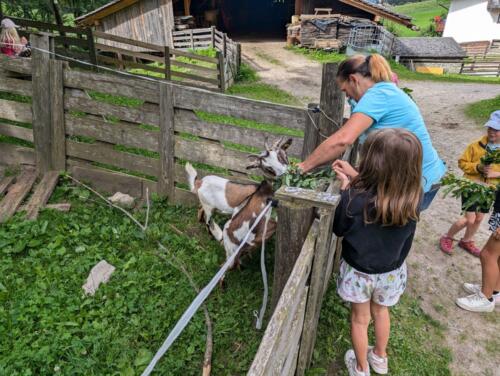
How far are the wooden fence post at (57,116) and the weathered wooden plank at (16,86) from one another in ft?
1.28

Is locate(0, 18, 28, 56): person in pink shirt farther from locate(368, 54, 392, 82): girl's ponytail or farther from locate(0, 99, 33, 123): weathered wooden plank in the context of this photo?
locate(368, 54, 392, 82): girl's ponytail

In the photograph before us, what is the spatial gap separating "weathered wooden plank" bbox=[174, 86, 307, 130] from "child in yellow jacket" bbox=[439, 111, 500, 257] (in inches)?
73.2

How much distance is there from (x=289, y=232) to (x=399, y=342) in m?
1.98

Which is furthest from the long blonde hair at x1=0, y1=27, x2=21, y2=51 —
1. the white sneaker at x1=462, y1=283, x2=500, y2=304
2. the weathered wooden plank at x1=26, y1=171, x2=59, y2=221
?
the white sneaker at x1=462, y1=283, x2=500, y2=304

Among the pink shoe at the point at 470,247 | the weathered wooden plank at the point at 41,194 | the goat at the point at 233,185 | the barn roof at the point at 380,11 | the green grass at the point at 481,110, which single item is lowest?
the pink shoe at the point at 470,247

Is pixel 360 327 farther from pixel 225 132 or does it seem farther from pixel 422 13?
pixel 422 13

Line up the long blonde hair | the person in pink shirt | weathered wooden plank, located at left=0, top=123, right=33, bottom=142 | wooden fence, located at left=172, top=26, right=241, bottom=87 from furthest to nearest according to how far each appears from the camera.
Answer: wooden fence, located at left=172, top=26, right=241, bottom=87
the long blonde hair
the person in pink shirt
weathered wooden plank, located at left=0, top=123, right=33, bottom=142

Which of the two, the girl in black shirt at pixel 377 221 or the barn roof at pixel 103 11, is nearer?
the girl in black shirt at pixel 377 221

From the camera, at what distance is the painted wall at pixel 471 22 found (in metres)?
38.3

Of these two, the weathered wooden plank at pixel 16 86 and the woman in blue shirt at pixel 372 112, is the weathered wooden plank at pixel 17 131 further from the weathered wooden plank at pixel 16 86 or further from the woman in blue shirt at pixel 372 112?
the woman in blue shirt at pixel 372 112

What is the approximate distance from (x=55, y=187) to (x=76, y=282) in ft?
6.91

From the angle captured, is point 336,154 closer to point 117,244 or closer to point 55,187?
point 117,244

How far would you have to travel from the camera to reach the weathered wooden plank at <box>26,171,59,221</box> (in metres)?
4.75

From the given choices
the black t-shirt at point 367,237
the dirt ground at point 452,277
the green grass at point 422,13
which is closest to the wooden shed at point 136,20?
the dirt ground at point 452,277
